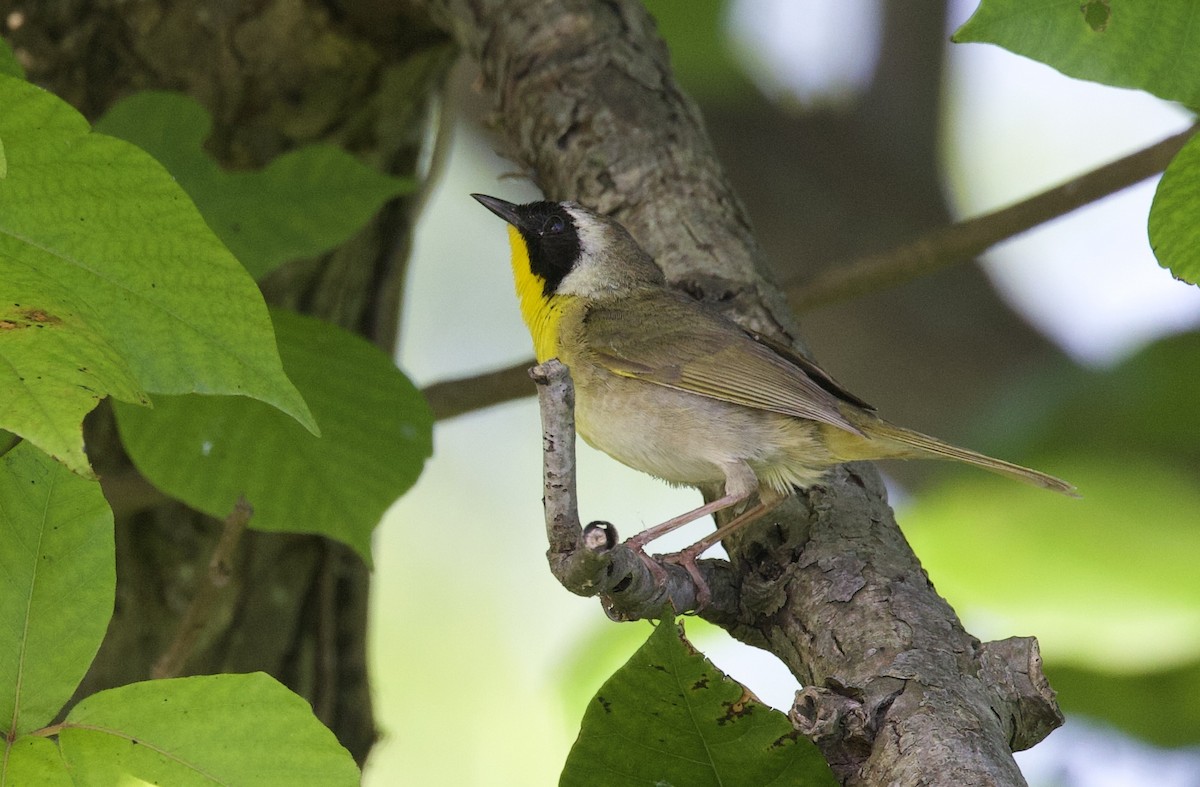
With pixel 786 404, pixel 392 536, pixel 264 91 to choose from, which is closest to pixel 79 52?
pixel 264 91

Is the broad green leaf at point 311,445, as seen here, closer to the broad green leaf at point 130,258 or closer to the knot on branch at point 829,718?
the broad green leaf at point 130,258

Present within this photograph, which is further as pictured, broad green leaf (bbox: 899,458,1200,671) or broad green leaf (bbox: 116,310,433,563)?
broad green leaf (bbox: 899,458,1200,671)

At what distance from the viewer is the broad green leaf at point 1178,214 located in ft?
6.94

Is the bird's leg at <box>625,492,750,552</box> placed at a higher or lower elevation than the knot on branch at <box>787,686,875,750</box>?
higher

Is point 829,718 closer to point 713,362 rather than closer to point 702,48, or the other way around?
point 713,362

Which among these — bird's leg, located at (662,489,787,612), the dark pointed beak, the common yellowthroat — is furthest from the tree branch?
bird's leg, located at (662,489,787,612)

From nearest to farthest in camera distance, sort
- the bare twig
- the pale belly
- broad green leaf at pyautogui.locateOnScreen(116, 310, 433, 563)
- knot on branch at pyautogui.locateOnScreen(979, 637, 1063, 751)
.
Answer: the bare twig → knot on branch at pyautogui.locateOnScreen(979, 637, 1063, 751) → broad green leaf at pyautogui.locateOnScreen(116, 310, 433, 563) → the pale belly

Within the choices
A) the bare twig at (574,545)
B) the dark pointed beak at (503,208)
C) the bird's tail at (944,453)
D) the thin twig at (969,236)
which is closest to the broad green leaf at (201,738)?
the bare twig at (574,545)

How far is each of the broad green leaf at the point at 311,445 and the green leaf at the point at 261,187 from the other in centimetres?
23

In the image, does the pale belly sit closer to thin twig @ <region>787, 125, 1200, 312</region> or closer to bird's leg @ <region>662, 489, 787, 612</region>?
bird's leg @ <region>662, 489, 787, 612</region>

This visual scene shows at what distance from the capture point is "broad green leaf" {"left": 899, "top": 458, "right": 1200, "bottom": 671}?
14.1 feet

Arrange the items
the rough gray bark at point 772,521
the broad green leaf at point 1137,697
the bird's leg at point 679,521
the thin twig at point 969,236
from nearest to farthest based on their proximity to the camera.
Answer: the rough gray bark at point 772,521 → the bird's leg at point 679,521 → the thin twig at point 969,236 → the broad green leaf at point 1137,697

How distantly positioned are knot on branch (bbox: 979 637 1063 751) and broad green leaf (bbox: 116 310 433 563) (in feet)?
4.97

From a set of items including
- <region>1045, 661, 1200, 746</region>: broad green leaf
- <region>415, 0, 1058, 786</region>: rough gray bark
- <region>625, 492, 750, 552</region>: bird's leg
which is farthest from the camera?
<region>1045, 661, 1200, 746</region>: broad green leaf
